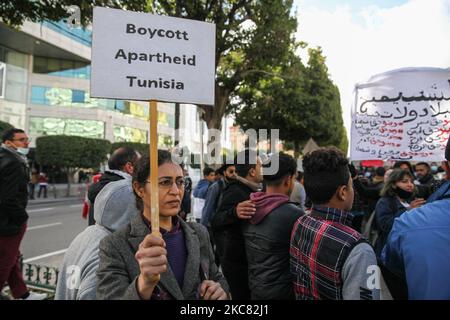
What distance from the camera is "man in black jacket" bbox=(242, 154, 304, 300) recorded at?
2352 millimetres

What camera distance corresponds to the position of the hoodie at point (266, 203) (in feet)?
8.12

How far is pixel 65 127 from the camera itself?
36969 millimetres

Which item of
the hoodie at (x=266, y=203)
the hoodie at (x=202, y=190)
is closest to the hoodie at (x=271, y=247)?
the hoodie at (x=266, y=203)

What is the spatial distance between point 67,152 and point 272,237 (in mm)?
25199

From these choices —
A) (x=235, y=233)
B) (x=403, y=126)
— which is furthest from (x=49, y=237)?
(x=403, y=126)

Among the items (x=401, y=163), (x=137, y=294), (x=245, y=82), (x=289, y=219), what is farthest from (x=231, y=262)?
(x=245, y=82)

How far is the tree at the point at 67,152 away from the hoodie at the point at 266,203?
2498 cm

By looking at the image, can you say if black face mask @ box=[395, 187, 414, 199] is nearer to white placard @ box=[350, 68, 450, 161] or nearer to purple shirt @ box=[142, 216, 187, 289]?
white placard @ box=[350, 68, 450, 161]

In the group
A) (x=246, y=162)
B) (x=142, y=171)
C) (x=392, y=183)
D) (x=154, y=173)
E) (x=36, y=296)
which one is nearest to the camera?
(x=154, y=173)

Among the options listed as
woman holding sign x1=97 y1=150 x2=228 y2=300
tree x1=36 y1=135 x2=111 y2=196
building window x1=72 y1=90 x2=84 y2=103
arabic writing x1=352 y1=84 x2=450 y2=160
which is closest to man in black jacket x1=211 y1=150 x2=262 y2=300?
woman holding sign x1=97 y1=150 x2=228 y2=300

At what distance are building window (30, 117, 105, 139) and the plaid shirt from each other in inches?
1471

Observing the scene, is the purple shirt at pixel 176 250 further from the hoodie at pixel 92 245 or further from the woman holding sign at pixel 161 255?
the hoodie at pixel 92 245

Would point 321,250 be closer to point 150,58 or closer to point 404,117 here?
point 150,58

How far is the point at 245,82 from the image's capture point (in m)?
11.1
